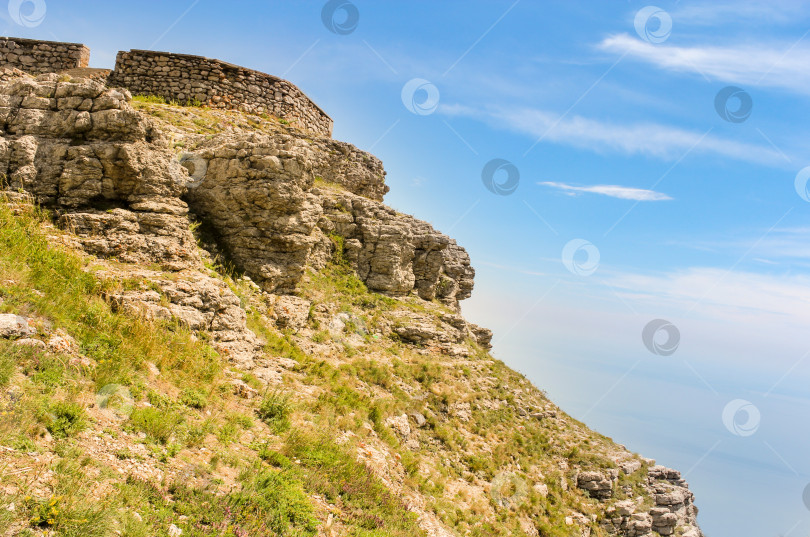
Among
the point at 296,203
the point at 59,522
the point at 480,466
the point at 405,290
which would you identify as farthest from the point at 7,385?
the point at 405,290

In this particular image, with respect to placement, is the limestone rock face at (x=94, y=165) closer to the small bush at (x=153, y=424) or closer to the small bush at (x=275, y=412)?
the small bush at (x=275, y=412)

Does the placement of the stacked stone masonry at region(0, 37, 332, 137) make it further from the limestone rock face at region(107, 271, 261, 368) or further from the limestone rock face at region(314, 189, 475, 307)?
the limestone rock face at region(107, 271, 261, 368)

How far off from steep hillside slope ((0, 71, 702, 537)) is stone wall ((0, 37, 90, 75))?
4.02 metres

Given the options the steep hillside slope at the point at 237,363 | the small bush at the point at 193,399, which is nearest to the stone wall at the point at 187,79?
the steep hillside slope at the point at 237,363

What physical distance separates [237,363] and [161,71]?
41.8 feet

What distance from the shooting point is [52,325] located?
7.39 metres

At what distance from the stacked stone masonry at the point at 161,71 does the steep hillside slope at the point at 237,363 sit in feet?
3.29

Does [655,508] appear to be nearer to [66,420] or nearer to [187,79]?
[66,420]

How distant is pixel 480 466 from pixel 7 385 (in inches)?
432

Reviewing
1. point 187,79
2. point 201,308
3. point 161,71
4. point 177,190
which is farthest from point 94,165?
point 161,71

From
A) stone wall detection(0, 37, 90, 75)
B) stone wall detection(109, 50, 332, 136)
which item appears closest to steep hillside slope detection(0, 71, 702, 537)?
stone wall detection(109, 50, 332, 136)

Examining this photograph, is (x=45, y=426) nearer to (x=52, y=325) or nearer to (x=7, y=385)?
(x=7, y=385)

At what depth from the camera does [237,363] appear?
1023 centimetres

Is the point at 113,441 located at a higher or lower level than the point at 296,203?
lower
